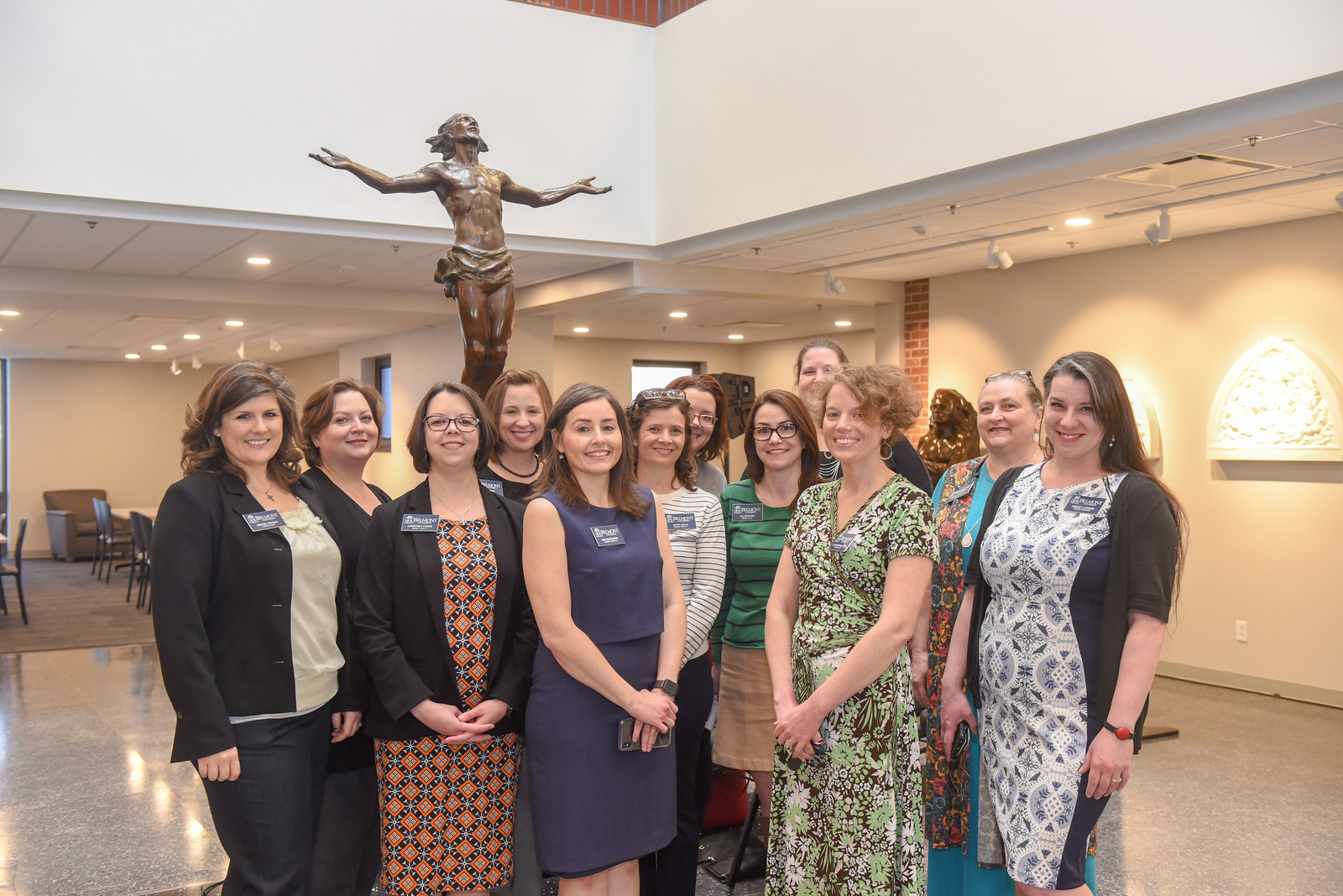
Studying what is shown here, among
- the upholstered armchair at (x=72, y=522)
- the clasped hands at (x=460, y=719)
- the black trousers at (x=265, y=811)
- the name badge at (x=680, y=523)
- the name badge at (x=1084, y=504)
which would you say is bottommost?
the upholstered armchair at (x=72, y=522)

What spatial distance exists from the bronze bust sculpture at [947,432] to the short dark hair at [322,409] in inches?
146

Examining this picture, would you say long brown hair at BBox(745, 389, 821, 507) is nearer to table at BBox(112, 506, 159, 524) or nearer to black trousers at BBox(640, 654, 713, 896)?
black trousers at BBox(640, 654, 713, 896)

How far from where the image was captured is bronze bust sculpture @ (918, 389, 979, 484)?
5738 millimetres

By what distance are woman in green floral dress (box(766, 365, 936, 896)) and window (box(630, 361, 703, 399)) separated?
11.2 meters

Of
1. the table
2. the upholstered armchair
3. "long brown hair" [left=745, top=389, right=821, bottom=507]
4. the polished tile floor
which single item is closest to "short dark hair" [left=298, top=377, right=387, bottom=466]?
"long brown hair" [left=745, top=389, right=821, bottom=507]

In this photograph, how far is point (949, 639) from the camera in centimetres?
258

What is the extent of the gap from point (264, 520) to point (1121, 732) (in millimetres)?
1974

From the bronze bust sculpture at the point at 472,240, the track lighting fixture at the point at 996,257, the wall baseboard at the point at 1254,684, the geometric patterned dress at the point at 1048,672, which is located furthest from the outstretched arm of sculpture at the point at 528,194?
the wall baseboard at the point at 1254,684

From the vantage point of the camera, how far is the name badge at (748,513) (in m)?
2.95

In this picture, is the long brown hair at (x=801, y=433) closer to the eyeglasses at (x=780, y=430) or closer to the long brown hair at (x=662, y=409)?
the eyeglasses at (x=780, y=430)

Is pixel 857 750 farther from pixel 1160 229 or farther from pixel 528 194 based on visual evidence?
pixel 1160 229

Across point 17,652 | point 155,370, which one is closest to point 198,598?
point 17,652

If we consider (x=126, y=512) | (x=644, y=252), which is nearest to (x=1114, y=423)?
(x=644, y=252)

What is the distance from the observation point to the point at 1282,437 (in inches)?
232
